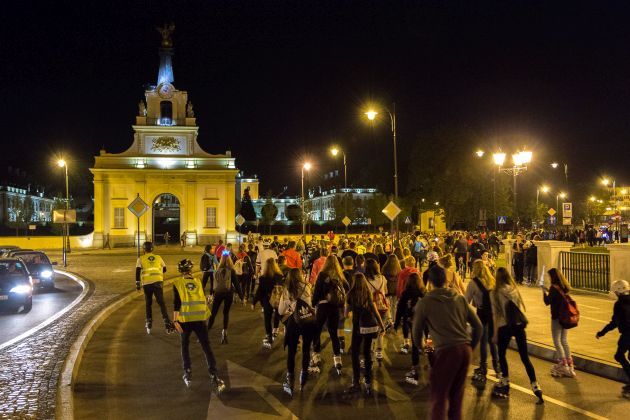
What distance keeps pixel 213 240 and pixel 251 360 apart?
2152 inches

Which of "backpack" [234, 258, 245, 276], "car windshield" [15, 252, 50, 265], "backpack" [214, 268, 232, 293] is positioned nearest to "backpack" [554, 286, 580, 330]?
"backpack" [214, 268, 232, 293]

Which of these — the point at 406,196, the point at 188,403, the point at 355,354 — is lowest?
the point at 188,403

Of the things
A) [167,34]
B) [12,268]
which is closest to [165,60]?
[167,34]

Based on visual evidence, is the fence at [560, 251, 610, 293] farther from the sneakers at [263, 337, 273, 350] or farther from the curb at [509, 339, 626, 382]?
the sneakers at [263, 337, 273, 350]

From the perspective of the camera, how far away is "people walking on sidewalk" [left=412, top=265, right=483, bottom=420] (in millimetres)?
5684

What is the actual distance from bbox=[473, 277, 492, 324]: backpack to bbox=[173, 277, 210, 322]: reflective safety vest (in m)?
3.90

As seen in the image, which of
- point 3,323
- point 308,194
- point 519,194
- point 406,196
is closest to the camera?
point 3,323

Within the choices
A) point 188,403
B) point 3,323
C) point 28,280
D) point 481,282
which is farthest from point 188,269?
point 28,280

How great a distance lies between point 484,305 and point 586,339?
3.92 m

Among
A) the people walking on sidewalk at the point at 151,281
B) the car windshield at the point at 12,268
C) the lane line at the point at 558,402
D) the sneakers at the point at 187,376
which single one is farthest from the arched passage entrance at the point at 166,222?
the lane line at the point at 558,402

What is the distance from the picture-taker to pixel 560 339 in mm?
8914

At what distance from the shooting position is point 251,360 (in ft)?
34.0

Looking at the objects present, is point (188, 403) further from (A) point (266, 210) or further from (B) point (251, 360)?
(A) point (266, 210)

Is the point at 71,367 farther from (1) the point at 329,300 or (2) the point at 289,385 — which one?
(1) the point at 329,300
